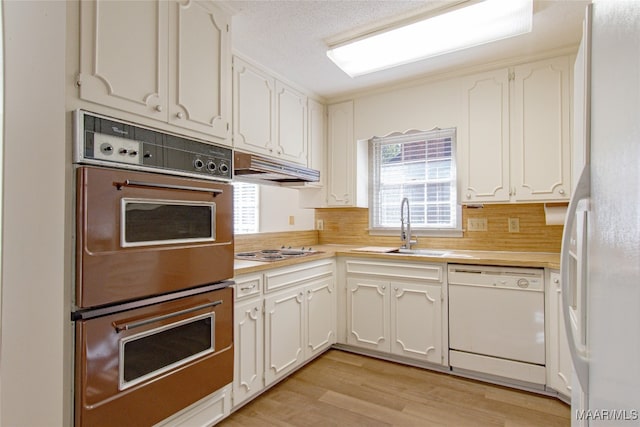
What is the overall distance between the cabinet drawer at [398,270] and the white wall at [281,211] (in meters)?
0.77

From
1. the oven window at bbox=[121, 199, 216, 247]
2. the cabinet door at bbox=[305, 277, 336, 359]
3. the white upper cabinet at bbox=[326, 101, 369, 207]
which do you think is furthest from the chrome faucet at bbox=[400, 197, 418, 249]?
the oven window at bbox=[121, 199, 216, 247]

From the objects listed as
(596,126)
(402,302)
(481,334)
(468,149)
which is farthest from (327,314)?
(596,126)

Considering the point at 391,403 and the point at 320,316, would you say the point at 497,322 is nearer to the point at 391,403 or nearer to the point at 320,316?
the point at 391,403

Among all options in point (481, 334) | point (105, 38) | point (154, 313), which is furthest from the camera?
point (481, 334)

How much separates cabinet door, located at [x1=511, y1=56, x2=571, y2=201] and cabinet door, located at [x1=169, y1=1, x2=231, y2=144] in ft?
6.94

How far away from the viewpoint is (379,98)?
10.2 ft

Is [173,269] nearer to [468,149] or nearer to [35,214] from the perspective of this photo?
[35,214]

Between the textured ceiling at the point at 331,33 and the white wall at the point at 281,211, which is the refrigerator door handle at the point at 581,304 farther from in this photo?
the white wall at the point at 281,211

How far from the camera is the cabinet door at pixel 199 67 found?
162 cm

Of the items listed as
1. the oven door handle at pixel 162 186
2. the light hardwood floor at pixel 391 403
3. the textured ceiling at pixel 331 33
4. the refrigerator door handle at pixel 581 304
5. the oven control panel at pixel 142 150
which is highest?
the textured ceiling at pixel 331 33

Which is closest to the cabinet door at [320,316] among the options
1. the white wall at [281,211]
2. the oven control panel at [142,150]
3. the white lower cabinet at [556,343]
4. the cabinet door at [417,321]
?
the cabinet door at [417,321]

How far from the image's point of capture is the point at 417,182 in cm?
324

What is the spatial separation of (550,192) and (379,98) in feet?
5.25

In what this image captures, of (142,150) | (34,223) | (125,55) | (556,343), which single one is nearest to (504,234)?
(556,343)
